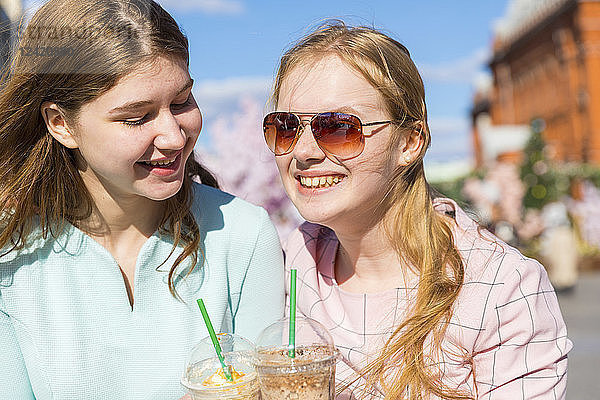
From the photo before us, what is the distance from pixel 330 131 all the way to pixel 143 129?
1.86ft

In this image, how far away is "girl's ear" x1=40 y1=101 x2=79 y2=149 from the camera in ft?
7.78

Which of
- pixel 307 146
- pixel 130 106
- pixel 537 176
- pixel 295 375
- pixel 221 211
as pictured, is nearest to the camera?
pixel 295 375

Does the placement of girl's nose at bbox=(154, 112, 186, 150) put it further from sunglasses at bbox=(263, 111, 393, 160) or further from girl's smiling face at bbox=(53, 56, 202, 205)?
sunglasses at bbox=(263, 111, 393, 160)

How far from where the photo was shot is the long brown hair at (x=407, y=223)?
2.27 m

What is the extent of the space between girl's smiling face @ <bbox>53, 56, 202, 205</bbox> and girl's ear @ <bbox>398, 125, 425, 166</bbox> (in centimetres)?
68

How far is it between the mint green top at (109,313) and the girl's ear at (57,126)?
321 mm

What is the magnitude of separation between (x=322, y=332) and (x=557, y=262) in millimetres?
10738

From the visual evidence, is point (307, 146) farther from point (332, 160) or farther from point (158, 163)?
point (158, 163)

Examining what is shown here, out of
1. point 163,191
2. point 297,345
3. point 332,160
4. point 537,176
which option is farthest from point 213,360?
point 537,176

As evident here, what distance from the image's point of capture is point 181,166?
2361mm

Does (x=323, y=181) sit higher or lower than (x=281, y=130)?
lower

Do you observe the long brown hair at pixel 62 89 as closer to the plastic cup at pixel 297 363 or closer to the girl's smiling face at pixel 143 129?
the girl's smiling face at pixel 143 129

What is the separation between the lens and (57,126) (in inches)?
94.3

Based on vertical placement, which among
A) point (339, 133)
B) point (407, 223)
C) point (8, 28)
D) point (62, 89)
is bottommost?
point (407, 223)
